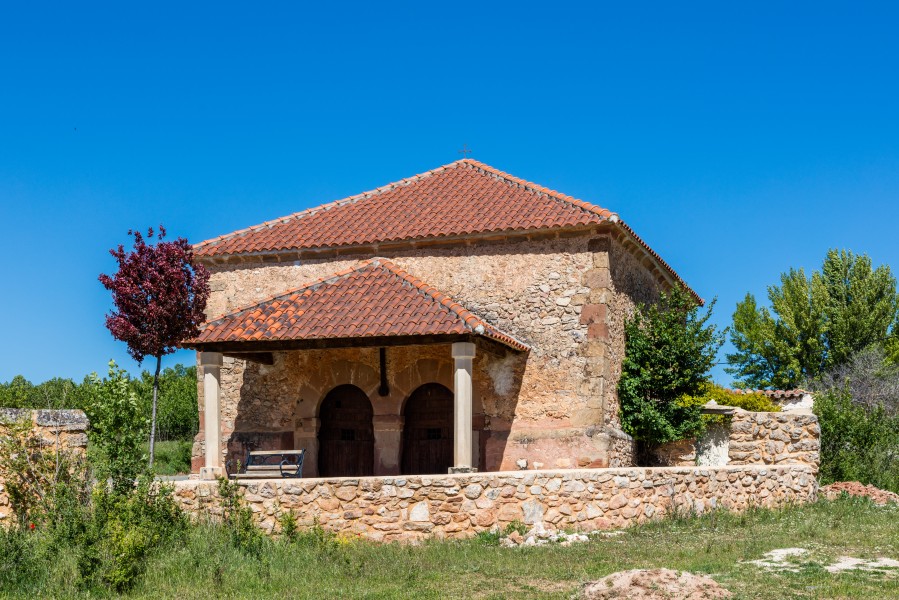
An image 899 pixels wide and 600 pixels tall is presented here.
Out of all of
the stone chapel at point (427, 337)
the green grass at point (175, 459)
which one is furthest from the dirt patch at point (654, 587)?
the green grass at point (175, 459)

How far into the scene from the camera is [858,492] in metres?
15.0

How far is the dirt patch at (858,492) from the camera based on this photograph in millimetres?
14508

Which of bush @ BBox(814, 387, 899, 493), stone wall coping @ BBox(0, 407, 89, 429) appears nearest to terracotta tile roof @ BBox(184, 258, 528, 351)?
stone wall coping @ BBox(0, 407, 89, 429)

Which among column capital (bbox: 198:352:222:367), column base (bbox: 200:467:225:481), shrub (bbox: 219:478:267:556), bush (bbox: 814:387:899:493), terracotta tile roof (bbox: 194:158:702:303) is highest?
terracotta tile roof (bbox: 194:158:702:303)

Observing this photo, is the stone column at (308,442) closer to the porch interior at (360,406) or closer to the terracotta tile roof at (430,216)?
the porch interior at (360,406)

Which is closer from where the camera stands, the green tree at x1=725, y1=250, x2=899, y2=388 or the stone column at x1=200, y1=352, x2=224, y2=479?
the stone column at x1=200, y1=352, x2=224, y2=479

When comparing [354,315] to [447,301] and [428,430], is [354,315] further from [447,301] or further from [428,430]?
[428,430]

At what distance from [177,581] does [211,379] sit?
227 inches

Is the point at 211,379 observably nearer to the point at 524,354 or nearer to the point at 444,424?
the point at 444,424

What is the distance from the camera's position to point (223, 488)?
36.7 feet

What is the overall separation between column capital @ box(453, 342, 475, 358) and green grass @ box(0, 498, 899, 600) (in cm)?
322

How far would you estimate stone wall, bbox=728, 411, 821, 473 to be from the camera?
14922mm

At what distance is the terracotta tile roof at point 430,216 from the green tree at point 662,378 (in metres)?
1.68

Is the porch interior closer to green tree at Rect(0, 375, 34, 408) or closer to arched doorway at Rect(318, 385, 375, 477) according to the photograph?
arched doorway at Rect(318, 385, 375, 477)
